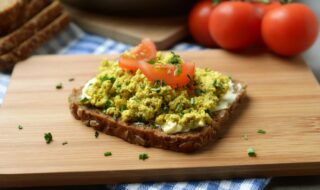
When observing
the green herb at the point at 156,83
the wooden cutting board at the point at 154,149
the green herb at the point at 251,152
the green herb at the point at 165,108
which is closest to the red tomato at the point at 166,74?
the green herb at the point at 156,83

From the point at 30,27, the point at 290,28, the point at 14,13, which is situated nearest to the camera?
the point at 290,28

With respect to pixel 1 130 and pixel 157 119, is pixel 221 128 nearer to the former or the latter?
pixel 157 119

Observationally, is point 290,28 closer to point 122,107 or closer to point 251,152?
point 251,152

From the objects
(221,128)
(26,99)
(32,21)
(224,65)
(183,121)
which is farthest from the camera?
(32,21)

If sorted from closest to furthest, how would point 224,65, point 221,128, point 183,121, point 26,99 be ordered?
point 183,121
point 221,128
point 26,99
point 224,65

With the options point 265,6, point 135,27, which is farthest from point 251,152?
point 135,27

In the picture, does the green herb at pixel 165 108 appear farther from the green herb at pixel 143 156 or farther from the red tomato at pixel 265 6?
the red tomato at pixel 265 6

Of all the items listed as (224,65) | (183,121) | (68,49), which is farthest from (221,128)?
(68,49)

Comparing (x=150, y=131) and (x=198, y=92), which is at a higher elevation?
(x=198, y=92)
